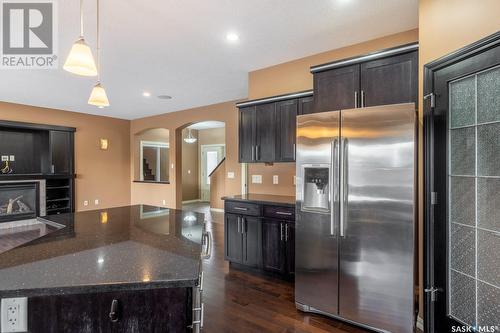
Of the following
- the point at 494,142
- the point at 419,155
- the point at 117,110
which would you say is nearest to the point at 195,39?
the point at 419,155

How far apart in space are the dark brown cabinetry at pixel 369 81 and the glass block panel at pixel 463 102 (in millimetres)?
456

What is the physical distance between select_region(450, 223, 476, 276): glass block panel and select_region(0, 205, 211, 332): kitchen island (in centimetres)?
180

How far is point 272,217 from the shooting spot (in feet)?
10.8

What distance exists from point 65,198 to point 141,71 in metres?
4.55

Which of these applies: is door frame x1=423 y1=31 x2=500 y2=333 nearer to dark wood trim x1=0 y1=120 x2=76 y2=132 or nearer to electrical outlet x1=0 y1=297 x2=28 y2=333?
electrical outlet x1=0 y1=297 x2=28 y2=333

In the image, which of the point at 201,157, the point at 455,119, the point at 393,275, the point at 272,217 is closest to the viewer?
the point at 455,119

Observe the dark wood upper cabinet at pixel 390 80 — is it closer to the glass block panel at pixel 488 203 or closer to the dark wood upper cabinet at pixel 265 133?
the glass block panel at pixel 488 203

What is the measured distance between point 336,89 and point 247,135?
1.43 metres

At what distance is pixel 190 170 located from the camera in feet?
36.1

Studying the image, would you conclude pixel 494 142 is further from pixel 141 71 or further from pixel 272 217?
pixel 141 71

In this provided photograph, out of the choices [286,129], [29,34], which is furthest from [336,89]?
[29,34]

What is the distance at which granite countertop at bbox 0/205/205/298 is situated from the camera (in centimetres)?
101

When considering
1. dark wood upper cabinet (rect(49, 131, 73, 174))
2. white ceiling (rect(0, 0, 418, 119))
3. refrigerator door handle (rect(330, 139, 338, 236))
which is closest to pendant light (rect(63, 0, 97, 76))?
white ceiling (rect(0, 0, 418, 119))

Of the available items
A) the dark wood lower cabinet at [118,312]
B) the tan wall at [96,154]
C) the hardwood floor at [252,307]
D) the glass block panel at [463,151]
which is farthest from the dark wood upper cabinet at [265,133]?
the tan wall at [96,154]
